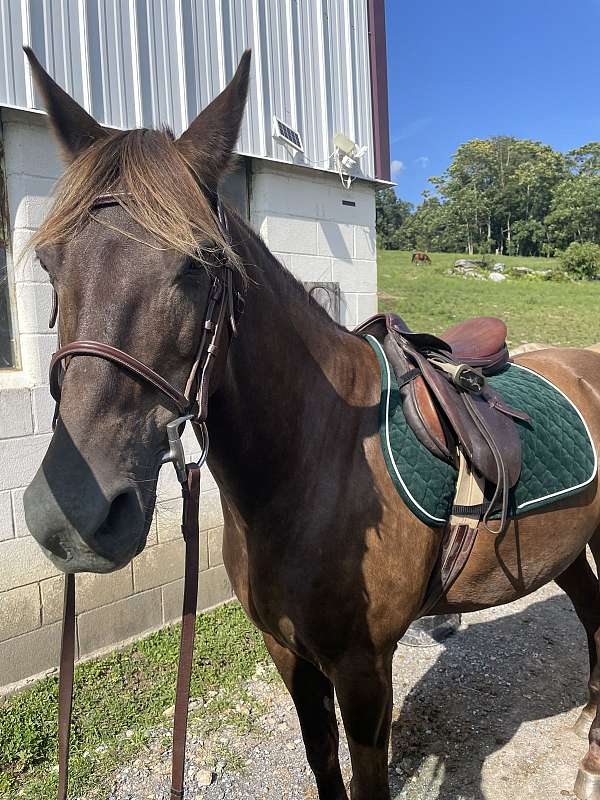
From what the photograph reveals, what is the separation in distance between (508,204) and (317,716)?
192ft

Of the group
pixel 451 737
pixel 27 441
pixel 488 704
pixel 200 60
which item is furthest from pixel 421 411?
pixel 200 60

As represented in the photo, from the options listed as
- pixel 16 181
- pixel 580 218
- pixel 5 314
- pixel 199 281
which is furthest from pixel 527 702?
pixel 580 218

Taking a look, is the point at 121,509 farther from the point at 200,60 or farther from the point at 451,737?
the point at 200,60

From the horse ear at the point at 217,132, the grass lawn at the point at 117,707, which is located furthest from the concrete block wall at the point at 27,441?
the horse ear at the point at 217,132

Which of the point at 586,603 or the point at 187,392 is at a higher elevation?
the point at 187,392

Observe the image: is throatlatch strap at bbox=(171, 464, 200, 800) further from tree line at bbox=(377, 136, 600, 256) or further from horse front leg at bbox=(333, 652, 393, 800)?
tree line at bbox=(377, 136, 600, 256)

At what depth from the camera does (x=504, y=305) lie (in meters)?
17.8

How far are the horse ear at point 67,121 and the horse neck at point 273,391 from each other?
16.9 inches

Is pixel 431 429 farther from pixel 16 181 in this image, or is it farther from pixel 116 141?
pixel 16 181

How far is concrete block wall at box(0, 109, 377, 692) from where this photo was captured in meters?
2.76

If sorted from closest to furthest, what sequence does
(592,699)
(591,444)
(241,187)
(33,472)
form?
(591,444) → (592,699) → (33,472) → (241,187)

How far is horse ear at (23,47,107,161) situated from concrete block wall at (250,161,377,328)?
94.9 inches

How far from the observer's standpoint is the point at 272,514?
5.00ft

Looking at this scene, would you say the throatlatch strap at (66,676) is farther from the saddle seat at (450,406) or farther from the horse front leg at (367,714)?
the saddle seat at (450,406)
